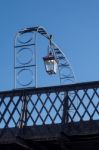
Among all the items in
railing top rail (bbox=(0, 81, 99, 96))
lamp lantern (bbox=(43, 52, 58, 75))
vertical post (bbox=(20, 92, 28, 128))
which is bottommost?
vertical post (bbox=(20, 92, 28, 128))

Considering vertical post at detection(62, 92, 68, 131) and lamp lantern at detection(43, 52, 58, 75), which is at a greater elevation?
lamp lantern at detection(43, 52, 58, 75)

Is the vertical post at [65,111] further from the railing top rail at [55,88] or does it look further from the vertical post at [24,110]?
the vertical post at [24,110]

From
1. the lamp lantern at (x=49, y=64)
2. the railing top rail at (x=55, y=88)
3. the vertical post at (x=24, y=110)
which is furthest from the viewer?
the lamp lantern at (x=49, y=64)

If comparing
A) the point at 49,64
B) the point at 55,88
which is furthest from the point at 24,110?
the point at 49,64

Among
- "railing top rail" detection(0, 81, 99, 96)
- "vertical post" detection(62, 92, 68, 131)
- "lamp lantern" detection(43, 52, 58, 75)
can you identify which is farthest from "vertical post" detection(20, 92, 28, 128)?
"lamp lantern" detection(43, 52, 58, 75)

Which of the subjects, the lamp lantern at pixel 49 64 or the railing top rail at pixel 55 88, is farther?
the lamp lantern at pixel 49 64

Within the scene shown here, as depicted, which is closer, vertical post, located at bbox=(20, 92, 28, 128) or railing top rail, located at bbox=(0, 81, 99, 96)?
railing top rail, located at bbox=(0, 81, 99, 96)

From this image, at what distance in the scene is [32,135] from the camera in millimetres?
15164

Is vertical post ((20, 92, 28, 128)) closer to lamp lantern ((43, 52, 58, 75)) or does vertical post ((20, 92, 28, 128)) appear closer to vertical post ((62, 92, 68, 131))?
vertical post ((62, 92, 68, 131))

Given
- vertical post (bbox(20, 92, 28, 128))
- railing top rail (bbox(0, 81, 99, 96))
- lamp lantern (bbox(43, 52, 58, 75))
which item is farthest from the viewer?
lamp lantern (bbox(43, 52, 58, 75))

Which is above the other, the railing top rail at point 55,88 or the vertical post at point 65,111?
the railing top rail at point 55,88

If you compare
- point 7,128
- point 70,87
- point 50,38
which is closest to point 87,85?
point 70,87

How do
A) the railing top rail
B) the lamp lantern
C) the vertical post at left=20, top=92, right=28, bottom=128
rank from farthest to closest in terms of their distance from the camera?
the lamp lantern
the vertical post at left=20, top=92, right=28, bottom=128
the railing top rail

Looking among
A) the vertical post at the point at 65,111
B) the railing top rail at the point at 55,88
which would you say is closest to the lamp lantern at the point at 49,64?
the railing top rail at the point at 55,88
